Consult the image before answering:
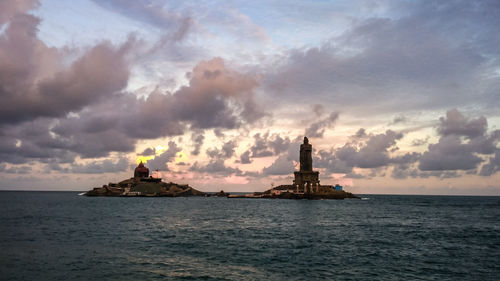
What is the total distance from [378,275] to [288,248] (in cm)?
1455

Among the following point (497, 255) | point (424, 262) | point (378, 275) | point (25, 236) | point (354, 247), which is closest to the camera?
point (378, 275)

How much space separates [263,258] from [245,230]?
83.3 feet

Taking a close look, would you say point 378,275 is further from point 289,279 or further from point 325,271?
point 289,279

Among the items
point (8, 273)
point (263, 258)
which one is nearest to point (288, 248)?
point (263, 258)

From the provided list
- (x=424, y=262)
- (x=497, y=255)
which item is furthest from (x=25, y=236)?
(x=497, y=255)

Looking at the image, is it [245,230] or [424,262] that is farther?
[245,230]

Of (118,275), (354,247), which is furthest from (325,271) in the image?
(118,275)

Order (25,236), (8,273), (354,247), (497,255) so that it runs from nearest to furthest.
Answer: (8,273) < (497,255) < (354,247) < (25,236)

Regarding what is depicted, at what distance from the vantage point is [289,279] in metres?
31.2

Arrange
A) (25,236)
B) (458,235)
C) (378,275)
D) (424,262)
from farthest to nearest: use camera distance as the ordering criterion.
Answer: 1. (458,235)
2. (25,236)
3. (424,262)
4. (378,275)

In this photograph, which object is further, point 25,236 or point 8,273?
point 25,236

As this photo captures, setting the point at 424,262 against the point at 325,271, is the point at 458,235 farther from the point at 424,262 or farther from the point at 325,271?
the point at 325,271

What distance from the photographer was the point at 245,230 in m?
64.7

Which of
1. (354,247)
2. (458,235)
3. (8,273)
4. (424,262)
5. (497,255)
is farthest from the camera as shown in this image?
(458,235)
